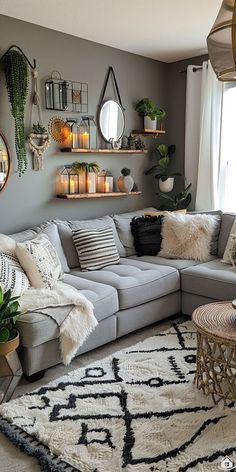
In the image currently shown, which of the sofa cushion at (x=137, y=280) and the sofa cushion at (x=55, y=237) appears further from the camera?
the sofa cushion at (x=55, y=237)

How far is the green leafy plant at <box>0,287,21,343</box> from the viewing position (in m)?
2.23

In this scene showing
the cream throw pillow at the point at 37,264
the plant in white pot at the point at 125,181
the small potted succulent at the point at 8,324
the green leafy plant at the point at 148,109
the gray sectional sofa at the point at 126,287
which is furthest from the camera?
the green leafy plant at the point at 148,109

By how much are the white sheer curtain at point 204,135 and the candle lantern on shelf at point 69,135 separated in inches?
53.7

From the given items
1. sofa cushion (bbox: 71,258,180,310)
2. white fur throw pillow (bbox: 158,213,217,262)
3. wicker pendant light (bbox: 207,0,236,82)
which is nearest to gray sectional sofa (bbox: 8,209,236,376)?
sofa cushion (bbox: 71,258,180,310)

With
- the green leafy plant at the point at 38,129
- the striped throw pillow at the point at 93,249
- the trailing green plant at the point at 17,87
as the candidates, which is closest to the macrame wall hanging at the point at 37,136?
the green leafy plant at the point at 38,129

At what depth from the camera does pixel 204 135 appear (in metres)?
4.39

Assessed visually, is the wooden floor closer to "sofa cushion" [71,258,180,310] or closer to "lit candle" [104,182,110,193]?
"sofa cushion" [71,258,180,310]

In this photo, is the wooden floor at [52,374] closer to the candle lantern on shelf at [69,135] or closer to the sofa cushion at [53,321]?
the sofa cushion at [53,321]

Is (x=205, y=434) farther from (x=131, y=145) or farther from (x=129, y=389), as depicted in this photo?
(x=131, y=145)

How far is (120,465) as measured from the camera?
1.76m

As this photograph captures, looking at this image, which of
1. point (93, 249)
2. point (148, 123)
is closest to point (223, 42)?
point (93, 249)

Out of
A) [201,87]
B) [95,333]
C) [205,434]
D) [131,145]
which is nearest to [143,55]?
[201,87]

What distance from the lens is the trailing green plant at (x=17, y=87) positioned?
322cm

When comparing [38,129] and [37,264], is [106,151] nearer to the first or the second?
[38,129]
